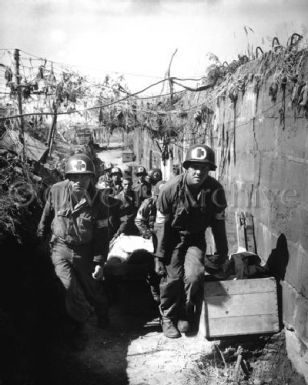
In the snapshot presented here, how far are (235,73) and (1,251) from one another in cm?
453

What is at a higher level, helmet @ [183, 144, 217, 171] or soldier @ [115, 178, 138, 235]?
helmet @ [183, 144, 217, 171]

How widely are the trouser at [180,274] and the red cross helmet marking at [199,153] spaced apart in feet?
3.09

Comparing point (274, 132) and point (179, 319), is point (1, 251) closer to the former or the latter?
point (179, 319)

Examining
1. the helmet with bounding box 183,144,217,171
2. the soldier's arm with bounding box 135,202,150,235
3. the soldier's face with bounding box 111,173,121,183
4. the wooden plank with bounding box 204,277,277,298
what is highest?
the helmet with bounding box 183,144,217,171

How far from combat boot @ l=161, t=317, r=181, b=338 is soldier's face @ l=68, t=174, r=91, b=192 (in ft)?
6.18

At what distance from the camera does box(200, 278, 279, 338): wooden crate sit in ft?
12.9

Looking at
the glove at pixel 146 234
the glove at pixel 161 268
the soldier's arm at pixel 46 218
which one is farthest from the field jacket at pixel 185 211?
the soldier's arm at pixel 46 218

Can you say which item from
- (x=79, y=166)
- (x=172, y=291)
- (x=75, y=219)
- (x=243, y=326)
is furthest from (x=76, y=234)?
(x=243, y=326)

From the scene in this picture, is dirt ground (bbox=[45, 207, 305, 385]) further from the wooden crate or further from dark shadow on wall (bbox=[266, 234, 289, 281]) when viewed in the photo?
dark shadow on wall (bbox=[266, 234, 289, 281])

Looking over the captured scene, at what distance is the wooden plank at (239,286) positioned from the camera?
3967 millimetres

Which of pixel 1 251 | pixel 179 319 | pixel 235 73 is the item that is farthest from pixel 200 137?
pixel 1 251

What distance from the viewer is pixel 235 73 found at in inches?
233

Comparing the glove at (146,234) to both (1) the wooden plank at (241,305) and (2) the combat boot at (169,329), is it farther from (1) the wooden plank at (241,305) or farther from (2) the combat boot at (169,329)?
(1) the wooden plank at (241,305)

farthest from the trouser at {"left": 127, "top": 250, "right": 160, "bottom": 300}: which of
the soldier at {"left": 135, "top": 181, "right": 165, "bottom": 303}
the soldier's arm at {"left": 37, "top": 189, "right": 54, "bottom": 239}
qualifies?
the soldier's arm at {"left": 37, "top": 189, "right": 54, "bottom": 239}
